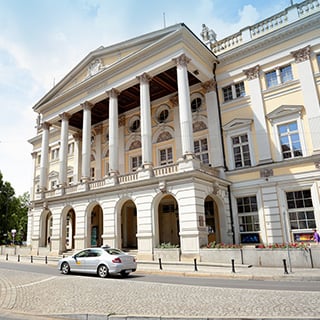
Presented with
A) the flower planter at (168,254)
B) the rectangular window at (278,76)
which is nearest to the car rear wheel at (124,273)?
the flower planter at (168,254)

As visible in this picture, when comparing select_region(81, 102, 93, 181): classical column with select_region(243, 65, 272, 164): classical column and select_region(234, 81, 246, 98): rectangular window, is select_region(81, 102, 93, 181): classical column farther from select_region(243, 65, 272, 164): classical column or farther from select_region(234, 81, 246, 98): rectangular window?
select_region(243, 65, 272, 164): classical column

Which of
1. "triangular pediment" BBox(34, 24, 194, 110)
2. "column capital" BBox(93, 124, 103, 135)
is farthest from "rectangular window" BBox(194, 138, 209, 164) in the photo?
"column capital" BBox(93, 124, 103, 135)

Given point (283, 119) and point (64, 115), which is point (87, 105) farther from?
point (283, 119)

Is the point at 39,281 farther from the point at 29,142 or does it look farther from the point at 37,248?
the point at 29,142

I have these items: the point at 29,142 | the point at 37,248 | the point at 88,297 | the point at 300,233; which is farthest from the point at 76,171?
the point at 88,297

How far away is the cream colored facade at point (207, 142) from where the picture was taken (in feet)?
66.6

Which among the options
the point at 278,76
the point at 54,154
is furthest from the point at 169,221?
the point at 54,154

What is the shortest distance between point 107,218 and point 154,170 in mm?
5638

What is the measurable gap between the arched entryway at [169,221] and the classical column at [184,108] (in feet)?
23.2

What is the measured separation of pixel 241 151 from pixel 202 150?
11.6ft

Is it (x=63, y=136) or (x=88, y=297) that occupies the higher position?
(x=63, y=136)

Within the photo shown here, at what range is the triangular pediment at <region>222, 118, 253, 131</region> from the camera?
2338 cm

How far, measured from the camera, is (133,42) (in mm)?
25453

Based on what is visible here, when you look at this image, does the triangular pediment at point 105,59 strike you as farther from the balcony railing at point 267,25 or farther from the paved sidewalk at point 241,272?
the paved sidewalk at point 241,272
